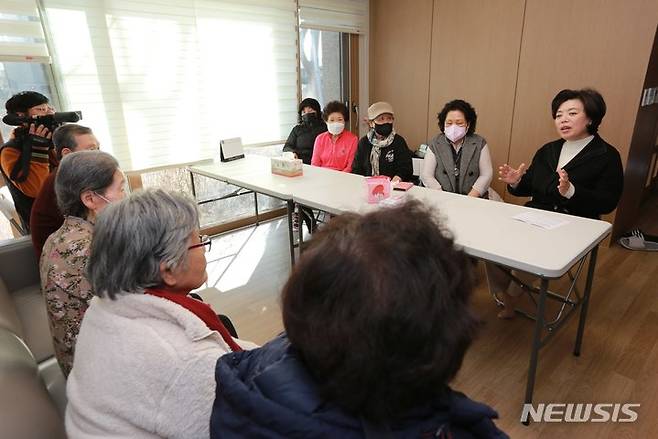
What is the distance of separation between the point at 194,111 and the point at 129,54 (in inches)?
25.9

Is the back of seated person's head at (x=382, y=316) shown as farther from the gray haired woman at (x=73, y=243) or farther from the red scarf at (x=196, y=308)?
the gray haired woman at (x=73, y=243)

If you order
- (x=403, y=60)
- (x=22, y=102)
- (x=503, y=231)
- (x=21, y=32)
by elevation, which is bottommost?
(x=503, y=231)

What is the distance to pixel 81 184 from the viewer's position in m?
1.43

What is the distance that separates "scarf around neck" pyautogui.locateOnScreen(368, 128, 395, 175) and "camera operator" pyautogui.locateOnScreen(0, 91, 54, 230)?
221cm

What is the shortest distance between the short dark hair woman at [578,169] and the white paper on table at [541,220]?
26 centimetres

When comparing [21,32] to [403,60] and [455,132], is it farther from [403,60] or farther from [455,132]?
[403,60]

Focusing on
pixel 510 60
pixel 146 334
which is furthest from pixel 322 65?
pixel 146 334

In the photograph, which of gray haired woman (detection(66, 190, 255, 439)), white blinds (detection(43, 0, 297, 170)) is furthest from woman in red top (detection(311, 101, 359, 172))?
gray haired woman (detection(66, 190, 255, 439))

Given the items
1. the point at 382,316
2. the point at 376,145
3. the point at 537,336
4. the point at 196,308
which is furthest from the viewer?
the point at 376,145

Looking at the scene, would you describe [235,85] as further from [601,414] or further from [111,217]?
[601,414]

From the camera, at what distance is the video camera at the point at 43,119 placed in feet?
7.51

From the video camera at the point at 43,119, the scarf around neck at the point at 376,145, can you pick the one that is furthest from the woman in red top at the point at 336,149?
the video camera at the point at 43,119

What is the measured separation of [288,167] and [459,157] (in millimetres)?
1276

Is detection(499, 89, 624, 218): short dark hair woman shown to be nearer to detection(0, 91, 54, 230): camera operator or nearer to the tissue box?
the tissue box
